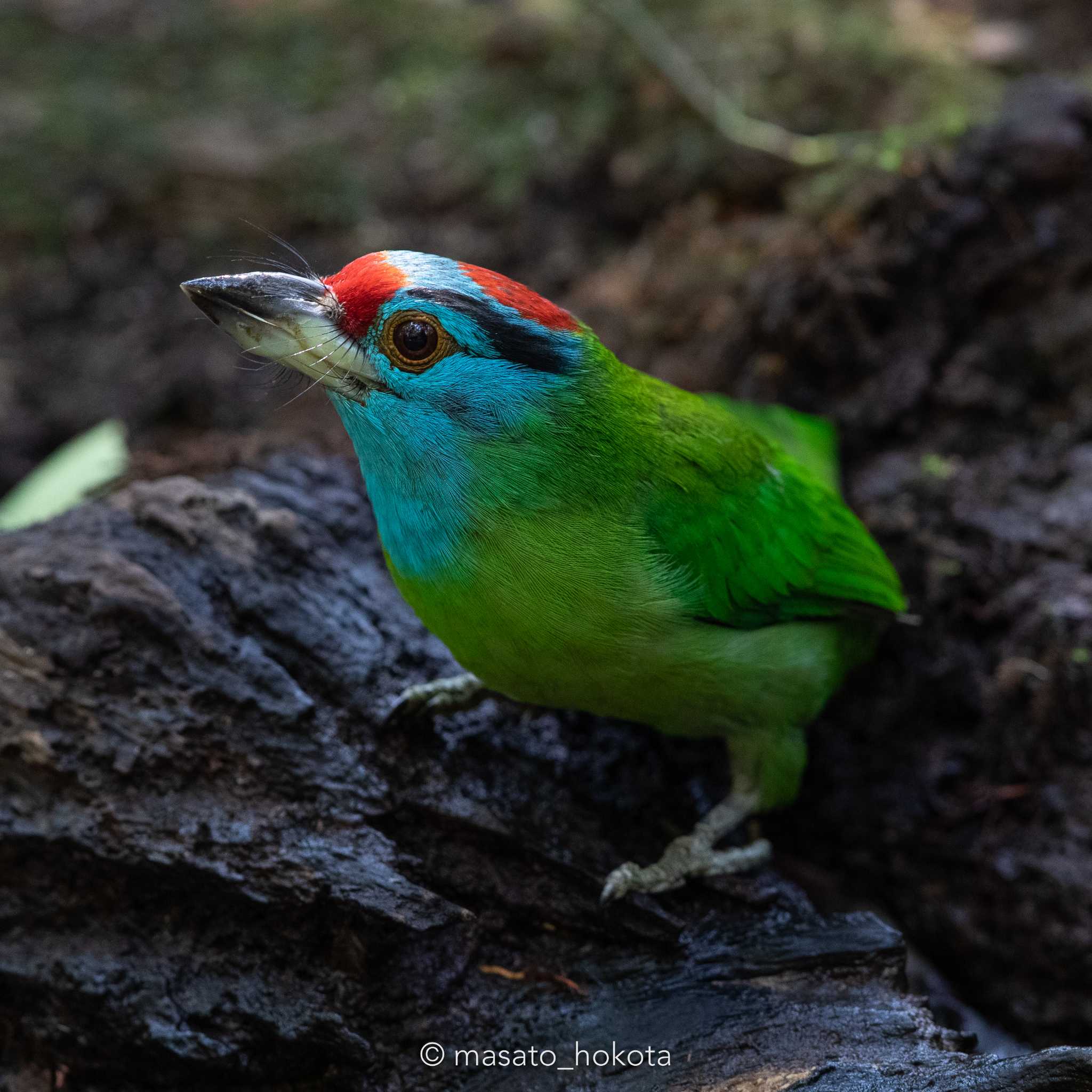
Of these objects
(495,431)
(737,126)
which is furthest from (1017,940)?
(737,126)

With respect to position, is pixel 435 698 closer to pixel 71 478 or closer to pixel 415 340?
pixel 415 340

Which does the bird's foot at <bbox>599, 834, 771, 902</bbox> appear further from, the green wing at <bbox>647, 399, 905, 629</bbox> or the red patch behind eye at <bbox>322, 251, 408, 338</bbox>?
the red patch behind eye at <bbox>322, 251, 408, 338</bbox>

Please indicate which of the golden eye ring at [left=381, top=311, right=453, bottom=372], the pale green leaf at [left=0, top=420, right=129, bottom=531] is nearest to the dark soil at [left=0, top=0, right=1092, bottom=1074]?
the pale green leaf at [left=0, top=420, right=129, bottom=531]

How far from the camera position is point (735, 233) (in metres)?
5.54

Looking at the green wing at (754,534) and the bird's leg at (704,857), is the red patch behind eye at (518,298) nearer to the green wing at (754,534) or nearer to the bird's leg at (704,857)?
the green wing at (754,534)

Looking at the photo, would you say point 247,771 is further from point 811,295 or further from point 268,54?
point 268,54

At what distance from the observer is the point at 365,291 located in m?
2.66

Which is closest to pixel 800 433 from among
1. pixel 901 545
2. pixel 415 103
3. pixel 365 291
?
pixel 901 545

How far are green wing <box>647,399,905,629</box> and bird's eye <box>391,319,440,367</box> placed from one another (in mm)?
775

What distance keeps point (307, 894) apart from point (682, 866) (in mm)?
1101

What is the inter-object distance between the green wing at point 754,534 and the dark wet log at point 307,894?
2.68 feet

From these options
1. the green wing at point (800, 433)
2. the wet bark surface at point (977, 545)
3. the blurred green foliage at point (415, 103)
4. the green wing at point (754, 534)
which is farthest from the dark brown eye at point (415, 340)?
the blurred green foliage at point (415, 103)

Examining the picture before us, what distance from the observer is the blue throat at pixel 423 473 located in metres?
2.70

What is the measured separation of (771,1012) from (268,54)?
705 centimetres
